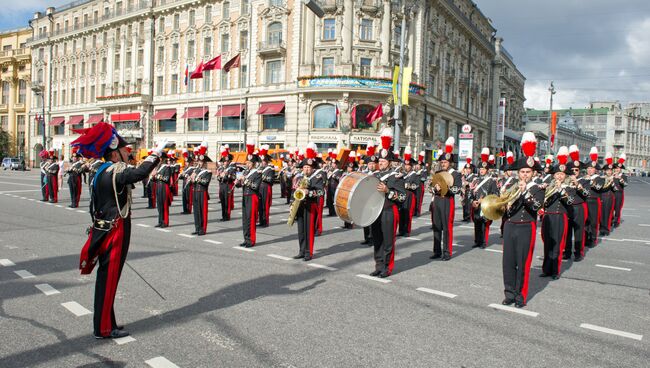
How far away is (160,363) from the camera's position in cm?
403

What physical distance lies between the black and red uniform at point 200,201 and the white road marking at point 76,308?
540 cm

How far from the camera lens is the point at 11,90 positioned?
6844cm

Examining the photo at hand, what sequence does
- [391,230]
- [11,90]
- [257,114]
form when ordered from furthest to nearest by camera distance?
1. [11,90]
2. [257,114]
3. [391,230]

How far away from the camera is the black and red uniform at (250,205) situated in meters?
9.52

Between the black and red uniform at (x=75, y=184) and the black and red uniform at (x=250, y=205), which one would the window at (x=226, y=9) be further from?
the black and red uniform at (x=250, y=205)

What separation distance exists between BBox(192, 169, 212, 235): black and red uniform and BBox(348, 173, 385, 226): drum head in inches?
Result: 194

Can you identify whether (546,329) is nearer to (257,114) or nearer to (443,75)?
(257,114)

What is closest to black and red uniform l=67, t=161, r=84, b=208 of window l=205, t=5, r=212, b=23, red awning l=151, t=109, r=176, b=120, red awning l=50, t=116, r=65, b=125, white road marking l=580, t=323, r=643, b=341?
white road marking l=580, t=323, r=643, b=341

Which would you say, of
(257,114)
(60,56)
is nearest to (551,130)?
(257,114)

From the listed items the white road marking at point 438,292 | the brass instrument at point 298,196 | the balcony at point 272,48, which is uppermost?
the balcony at point 272,48

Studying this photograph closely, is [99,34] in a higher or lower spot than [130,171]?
higher

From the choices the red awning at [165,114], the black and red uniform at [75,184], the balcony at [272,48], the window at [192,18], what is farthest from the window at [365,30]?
the black and red uniform at [75,184]

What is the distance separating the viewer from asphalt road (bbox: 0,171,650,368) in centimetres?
427

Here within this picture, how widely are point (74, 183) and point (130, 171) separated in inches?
513
